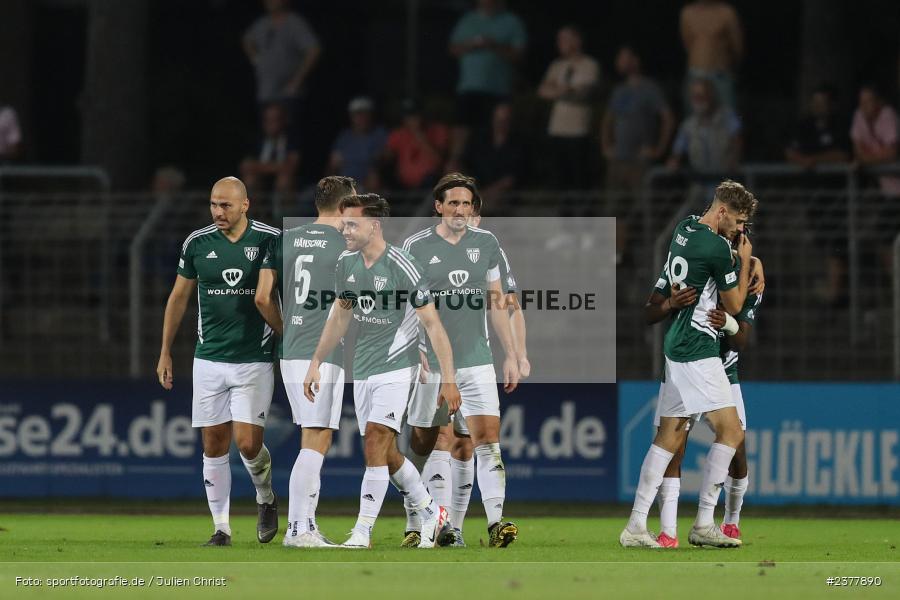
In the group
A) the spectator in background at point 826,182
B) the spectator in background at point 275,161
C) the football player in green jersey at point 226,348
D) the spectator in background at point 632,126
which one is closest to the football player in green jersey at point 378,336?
the football player in green jersey at point 226,348

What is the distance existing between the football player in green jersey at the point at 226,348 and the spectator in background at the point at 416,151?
24.1ft

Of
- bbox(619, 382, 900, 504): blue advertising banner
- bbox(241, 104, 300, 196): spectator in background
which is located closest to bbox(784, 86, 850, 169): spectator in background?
bbox(619, 382, 900, 504): blue advertising banner

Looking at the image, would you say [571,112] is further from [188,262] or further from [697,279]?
[188,262]

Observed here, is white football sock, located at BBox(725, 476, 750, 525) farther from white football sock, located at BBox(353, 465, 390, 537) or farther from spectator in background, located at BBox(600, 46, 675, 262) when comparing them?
spectator in background, located at BBox(600, 46, 675, 262)

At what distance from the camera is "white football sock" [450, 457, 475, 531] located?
12477mm

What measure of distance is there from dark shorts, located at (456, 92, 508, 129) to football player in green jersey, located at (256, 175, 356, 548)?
27.0 ft

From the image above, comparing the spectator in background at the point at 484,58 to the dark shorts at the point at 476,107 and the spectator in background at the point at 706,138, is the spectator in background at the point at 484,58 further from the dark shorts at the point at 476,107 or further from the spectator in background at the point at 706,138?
the spectator in background at the point at 706,138

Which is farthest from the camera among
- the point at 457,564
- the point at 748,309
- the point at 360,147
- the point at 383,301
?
the point at 360,147

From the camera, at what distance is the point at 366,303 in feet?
39.0

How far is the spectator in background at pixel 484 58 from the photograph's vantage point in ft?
66.7

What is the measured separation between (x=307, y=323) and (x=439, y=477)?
142 cm

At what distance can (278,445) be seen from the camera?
17.8 m

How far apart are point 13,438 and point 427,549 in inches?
276

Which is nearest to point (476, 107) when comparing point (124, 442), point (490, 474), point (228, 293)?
point (124, 442)
